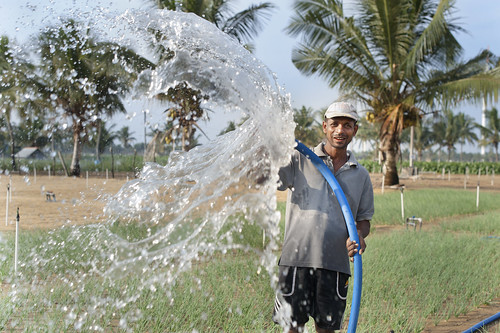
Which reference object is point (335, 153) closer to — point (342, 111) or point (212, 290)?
point (342, 111)

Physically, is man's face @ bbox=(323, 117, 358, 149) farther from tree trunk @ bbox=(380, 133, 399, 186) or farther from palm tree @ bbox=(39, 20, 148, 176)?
tree trunk @ bbox=(380, 133, 399, 186)

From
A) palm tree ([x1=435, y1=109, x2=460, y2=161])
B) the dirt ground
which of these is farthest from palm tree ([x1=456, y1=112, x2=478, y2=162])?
the dirt ground

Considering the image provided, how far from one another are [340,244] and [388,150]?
44.0 ft

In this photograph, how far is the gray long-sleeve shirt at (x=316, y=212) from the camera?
2055 mm

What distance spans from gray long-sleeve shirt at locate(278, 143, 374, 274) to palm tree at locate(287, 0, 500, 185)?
36.8 ft

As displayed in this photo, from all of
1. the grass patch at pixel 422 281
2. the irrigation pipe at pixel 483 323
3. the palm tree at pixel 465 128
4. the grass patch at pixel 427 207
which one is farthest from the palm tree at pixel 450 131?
the irrigation pipe at pixel 483 323

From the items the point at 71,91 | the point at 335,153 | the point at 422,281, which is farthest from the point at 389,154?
the point at 335,153

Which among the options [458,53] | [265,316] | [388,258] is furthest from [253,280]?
[458,53]

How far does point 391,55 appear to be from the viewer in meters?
13.1

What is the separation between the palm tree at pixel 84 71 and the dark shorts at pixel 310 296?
2224 mm

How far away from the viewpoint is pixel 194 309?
3.17 m

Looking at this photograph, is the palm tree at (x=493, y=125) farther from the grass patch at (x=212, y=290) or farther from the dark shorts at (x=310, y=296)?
the dark shorts at (x=310, y=296)

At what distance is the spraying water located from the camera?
2330 millimetres

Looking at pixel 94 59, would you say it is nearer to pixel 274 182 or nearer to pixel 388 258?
pixel 274 182
